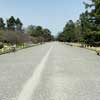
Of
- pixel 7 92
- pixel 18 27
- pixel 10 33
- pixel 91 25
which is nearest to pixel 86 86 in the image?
pixel 7 92

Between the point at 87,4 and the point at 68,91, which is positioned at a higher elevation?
the point at 87,4

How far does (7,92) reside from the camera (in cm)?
1005

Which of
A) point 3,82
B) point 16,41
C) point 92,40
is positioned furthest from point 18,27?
point 3,82

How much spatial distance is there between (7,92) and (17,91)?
0.38 m

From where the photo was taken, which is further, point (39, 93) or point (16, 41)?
point (16, 41)

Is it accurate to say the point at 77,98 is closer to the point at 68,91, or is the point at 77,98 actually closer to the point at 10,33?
the point at 68,91

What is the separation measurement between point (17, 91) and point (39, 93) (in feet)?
2.60

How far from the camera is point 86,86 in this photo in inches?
450

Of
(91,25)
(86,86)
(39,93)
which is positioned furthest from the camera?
(91,25)

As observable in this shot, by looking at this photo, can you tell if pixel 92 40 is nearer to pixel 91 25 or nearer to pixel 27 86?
pixel 91 25

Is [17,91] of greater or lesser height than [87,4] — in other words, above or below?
below

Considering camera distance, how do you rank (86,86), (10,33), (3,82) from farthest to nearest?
(10,33), (3,82), (86,86)

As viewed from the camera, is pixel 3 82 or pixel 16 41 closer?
pixel 3 82

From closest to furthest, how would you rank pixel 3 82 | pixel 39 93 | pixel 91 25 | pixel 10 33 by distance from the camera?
pixel 39 93 < pixel 3 82 < pixel 91 25 < pixel 10 33
